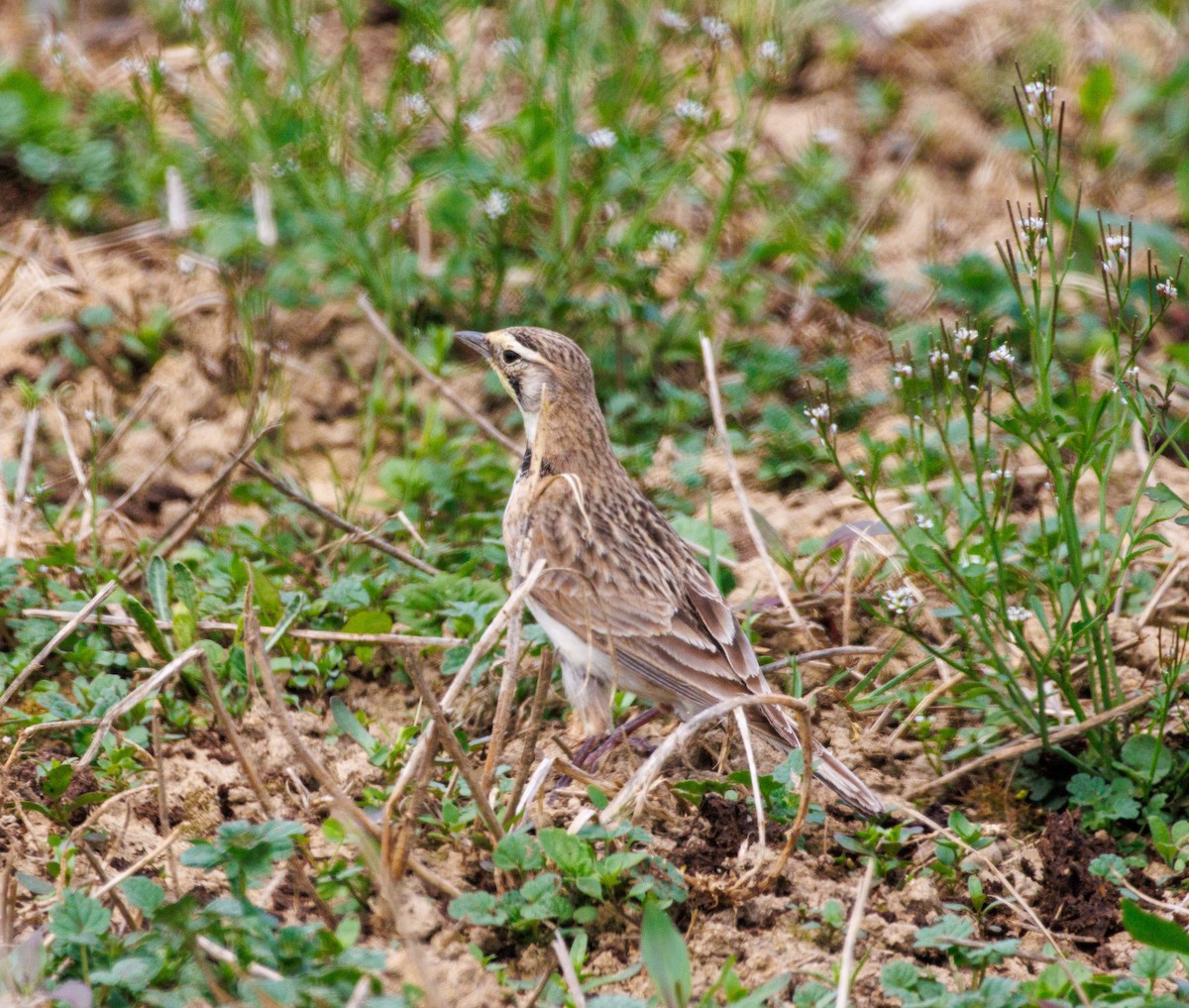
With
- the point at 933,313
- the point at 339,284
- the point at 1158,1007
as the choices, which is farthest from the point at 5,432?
the point at 1158,1007

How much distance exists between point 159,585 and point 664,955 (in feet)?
8.03

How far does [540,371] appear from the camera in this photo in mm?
5227

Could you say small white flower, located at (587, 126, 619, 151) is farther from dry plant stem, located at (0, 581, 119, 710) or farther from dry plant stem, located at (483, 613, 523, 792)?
dry plant stem, located at (483, 613, 523, 792)

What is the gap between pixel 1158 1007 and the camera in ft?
10.6

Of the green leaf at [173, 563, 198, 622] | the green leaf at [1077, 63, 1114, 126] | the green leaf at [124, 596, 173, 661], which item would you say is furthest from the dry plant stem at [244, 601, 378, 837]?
the green leaf at [1077, 63, 1114, 126]

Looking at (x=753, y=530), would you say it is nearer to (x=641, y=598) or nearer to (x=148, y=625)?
(x=641, y=598)

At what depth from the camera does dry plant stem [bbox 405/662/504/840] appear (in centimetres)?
334

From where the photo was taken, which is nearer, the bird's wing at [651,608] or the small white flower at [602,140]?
the bird's wing at [651,608]

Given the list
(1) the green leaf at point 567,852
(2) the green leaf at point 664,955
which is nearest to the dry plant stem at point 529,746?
(1) the green leaf at point 567,852

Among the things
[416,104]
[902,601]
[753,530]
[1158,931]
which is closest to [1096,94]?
[416,104]

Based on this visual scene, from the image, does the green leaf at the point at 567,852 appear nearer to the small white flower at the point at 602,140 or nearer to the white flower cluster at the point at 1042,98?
the white flower cluster at the point at 1042,98

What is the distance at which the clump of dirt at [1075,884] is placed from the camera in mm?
3988

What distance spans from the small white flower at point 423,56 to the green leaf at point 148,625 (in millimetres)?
2766

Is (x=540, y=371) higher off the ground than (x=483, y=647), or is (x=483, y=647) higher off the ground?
(x=540, y=371)
